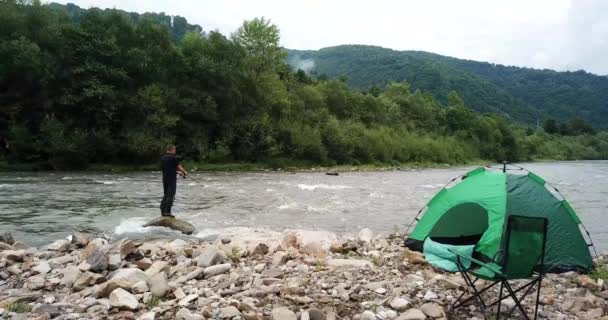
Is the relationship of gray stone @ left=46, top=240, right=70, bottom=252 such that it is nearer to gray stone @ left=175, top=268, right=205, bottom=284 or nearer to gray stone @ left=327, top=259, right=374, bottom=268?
gray stone @ left=175, top=268, right=205, bottom=284

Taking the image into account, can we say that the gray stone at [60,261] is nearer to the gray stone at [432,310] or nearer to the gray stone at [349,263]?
the gray stone at [349,263]

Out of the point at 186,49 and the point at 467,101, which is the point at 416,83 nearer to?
the point at 467,101

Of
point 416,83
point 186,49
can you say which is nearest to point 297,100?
point 186,49

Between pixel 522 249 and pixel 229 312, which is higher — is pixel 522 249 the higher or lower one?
the higher one

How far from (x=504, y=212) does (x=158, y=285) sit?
16.1 ft

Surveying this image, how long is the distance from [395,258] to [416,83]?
14678cm

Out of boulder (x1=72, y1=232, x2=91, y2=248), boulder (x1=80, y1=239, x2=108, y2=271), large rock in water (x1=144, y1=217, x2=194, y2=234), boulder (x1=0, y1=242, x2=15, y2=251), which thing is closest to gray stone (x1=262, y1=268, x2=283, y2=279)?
boulder (x1=80, y1=239, x2=108, y2=271)

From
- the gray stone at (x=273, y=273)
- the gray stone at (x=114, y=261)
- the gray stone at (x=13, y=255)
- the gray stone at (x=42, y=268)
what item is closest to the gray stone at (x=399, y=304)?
the gray stone at (x=273, y=273)

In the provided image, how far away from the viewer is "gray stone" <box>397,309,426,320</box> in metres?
4.88

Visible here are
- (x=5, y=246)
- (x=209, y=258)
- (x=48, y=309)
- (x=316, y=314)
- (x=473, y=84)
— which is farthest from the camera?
(x=473, y=84)

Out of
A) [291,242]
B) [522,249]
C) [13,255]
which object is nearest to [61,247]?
[13,255]

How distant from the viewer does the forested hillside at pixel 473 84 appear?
149375 millimetres

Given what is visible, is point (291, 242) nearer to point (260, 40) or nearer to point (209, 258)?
point (209, 258)

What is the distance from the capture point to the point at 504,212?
6.12 meters
